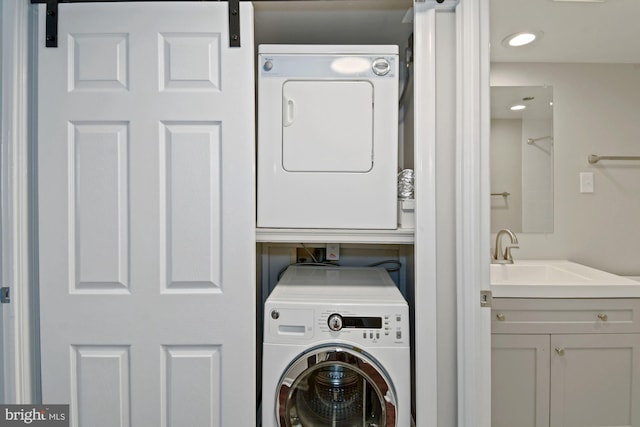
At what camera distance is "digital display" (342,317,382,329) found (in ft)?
4.13

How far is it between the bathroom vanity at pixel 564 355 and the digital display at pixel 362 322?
0.70m

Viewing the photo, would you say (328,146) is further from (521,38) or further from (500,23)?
(521,38)

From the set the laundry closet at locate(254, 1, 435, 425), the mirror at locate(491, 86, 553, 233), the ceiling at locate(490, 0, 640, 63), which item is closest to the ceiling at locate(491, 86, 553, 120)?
the mirror at locate(491, 86, 553, 233)

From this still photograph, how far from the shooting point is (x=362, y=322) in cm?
126

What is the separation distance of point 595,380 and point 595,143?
1.35m

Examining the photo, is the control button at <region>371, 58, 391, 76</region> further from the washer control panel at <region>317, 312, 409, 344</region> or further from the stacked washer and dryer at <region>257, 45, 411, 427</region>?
the washer control panel at <region>317, 312, 409, 344</region>

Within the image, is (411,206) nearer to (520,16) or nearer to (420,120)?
(420,120)

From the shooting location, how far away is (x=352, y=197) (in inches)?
53.3

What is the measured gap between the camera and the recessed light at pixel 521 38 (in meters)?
1.77

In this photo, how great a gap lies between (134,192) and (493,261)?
1925 mm

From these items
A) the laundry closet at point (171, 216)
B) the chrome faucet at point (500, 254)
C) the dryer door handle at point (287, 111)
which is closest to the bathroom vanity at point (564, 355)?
the chrome faucet at point (500, 254)

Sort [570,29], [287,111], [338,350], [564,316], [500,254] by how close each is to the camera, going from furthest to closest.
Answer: [500,254] → [570,29] → [564,316] → [287,111] → [338,350]

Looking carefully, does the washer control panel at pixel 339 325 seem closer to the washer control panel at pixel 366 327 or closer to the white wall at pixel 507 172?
the washer control panel at pixel 366 327

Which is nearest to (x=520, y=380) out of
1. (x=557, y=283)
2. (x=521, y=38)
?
(x=557, y=283)
